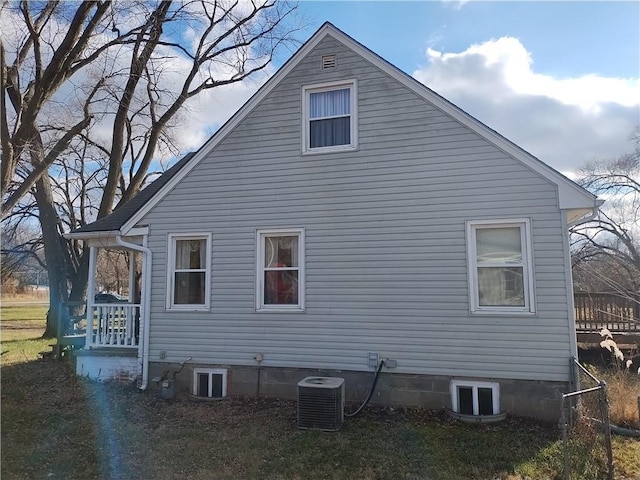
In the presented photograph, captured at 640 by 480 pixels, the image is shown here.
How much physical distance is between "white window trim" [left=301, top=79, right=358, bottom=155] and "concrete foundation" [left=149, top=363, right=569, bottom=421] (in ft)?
12.9

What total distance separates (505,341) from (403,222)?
8.11 ft

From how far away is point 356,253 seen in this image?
7891 millimetres

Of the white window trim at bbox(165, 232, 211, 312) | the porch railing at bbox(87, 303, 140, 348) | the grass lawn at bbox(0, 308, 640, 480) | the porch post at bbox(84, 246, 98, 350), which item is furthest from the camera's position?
the porch post at bbox(84, 246, 98, 350)

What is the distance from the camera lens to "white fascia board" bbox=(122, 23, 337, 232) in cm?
840

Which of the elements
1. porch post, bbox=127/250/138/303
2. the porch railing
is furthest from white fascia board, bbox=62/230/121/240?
porch post, bbox=127/250/138/303

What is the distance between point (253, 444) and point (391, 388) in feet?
8.47

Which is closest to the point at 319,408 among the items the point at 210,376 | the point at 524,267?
the point at 210,376

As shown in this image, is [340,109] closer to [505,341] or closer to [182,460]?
[505,341]

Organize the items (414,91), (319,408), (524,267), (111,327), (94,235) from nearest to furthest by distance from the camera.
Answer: (319,408) → (524,267) → (414,91) → (94,235) → (111,327)

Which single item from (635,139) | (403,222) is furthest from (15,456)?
(635,139)

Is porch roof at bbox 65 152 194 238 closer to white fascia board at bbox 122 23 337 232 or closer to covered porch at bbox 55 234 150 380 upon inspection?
covered porch at bbox 55 234 150 380

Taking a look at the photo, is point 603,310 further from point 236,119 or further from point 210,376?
point 236,119

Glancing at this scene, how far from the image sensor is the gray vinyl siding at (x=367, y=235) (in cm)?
710

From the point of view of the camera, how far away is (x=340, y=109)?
8.33 metres
